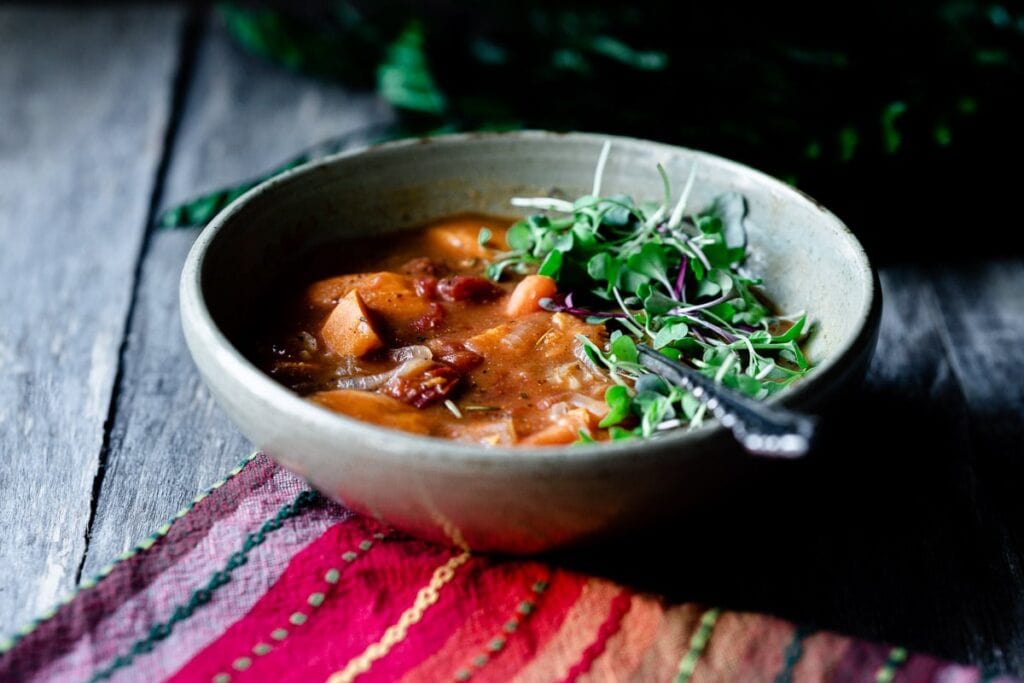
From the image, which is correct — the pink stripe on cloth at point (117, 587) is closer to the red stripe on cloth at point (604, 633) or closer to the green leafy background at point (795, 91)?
the red stripe on cloth at point (604, 633)

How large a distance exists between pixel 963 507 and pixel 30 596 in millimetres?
2012

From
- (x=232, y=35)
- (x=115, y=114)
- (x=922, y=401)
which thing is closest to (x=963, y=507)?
(x=922, y=401)

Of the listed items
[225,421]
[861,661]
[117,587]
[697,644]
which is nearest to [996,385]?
[861,661]

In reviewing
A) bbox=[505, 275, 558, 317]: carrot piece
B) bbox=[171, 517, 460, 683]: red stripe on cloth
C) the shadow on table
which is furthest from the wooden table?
bbox=[505, 275, 558, 317]: carrot piece

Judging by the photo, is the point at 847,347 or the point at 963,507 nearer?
the point at 847,347

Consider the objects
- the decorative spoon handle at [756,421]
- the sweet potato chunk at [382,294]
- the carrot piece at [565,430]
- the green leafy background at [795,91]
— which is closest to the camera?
the decorative spoon handle at [756,421]

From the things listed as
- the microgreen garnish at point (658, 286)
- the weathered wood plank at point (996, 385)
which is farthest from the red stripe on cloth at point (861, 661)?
the microgreen garnish at point (658, 286)

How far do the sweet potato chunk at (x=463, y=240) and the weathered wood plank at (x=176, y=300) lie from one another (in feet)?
2.44

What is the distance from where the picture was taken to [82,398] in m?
2.96

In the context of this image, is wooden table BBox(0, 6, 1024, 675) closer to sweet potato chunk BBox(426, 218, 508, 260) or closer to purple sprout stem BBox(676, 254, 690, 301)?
purple sprout stem BBox(676, 254, 690, 301)

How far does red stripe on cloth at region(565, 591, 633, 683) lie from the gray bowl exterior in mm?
161

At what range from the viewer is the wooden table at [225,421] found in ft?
7.43

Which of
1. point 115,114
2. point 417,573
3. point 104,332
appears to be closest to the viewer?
point 417,573

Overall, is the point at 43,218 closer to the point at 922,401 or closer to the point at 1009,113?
the point at 922,401
